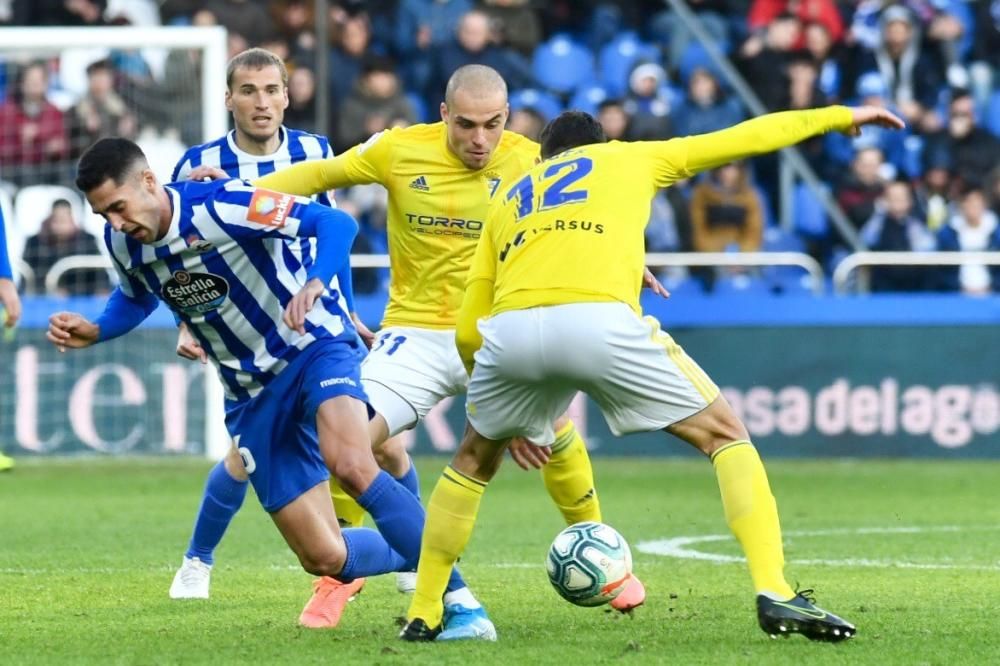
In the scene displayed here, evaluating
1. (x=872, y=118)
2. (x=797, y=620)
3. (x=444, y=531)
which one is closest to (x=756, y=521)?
(x=797, y=620)

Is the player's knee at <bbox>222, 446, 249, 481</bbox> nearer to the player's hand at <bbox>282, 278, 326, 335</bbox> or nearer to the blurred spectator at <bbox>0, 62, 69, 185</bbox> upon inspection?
the player's hand at <bbox>282, 278, 326, 335</bbox>

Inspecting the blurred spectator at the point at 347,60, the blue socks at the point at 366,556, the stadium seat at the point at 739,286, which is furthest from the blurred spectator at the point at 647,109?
the blue socks at the point at 366,556

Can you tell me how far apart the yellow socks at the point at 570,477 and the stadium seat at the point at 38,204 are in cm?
905

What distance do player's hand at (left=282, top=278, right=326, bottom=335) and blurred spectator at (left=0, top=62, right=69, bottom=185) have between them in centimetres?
1021

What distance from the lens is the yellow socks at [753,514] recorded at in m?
6.01

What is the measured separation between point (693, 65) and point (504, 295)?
12.0 m

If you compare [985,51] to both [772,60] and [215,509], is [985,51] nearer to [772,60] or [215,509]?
[772,60]

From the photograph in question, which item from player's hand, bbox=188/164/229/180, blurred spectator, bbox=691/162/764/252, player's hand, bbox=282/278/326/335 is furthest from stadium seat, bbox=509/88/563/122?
player's hand, bbox=282/278/326/335

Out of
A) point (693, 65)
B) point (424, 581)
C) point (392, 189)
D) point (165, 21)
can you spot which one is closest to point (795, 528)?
point (392, 189)

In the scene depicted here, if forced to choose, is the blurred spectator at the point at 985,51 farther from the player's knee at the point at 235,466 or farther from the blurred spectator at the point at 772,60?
the player's knee at the point at 235,466

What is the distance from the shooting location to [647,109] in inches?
643

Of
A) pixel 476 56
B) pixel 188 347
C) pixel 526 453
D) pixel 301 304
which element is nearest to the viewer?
pixel 301 304

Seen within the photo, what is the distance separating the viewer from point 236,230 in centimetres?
644

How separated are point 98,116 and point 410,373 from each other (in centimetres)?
876
